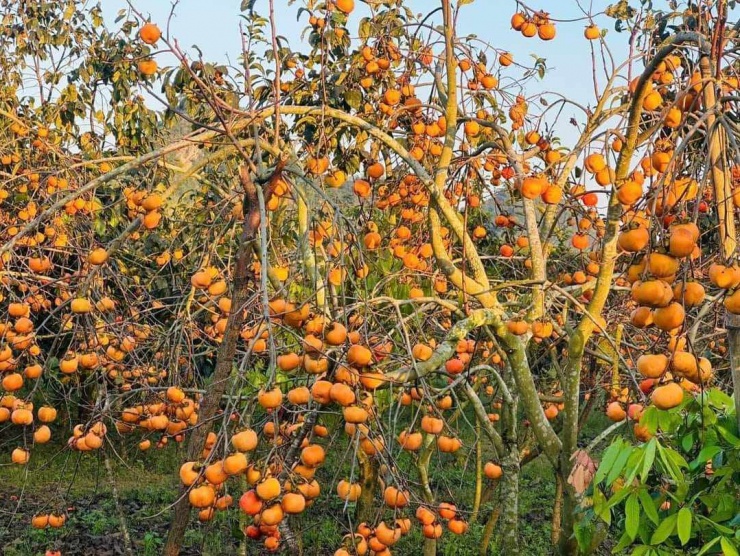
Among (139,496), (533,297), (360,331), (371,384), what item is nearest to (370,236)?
(533,297)

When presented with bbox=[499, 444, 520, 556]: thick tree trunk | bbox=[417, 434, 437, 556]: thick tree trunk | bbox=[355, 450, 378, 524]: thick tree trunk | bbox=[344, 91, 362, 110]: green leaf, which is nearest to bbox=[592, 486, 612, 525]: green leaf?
bbox=[499, 444, 520, 556]: thick tree trunk

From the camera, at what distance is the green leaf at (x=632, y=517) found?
174cm

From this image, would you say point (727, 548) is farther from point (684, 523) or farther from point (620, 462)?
point (620, 462)

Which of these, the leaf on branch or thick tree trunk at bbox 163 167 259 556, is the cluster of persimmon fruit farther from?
the leaf on branch

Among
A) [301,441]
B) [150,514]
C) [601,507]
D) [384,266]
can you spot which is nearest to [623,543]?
[601,507]

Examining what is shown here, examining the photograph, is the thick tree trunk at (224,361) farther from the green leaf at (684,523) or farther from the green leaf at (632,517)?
the green leaf at (684,523)

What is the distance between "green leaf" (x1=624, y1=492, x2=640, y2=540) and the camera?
5.72 feet

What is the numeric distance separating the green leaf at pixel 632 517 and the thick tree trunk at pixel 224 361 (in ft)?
3.97

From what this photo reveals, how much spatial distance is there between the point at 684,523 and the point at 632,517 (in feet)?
0.37

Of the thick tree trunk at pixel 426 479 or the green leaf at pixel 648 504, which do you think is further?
the thick tree trunk at pixel 426 479

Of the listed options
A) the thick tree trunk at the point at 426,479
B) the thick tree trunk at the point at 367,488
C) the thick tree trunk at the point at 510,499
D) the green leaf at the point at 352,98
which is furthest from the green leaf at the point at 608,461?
the thick tree trunk at the point at 367,488

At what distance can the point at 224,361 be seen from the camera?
2.46 meters

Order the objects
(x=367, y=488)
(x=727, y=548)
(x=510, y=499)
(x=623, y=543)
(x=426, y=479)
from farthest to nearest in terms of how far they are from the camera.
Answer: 1. (x=367, y=488)
2. (x=426, y=479)
3. (x=510, y=499)
4. (x=623, y=543)
5. (x=727, y=548)

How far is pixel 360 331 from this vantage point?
A: 2.38 meters
